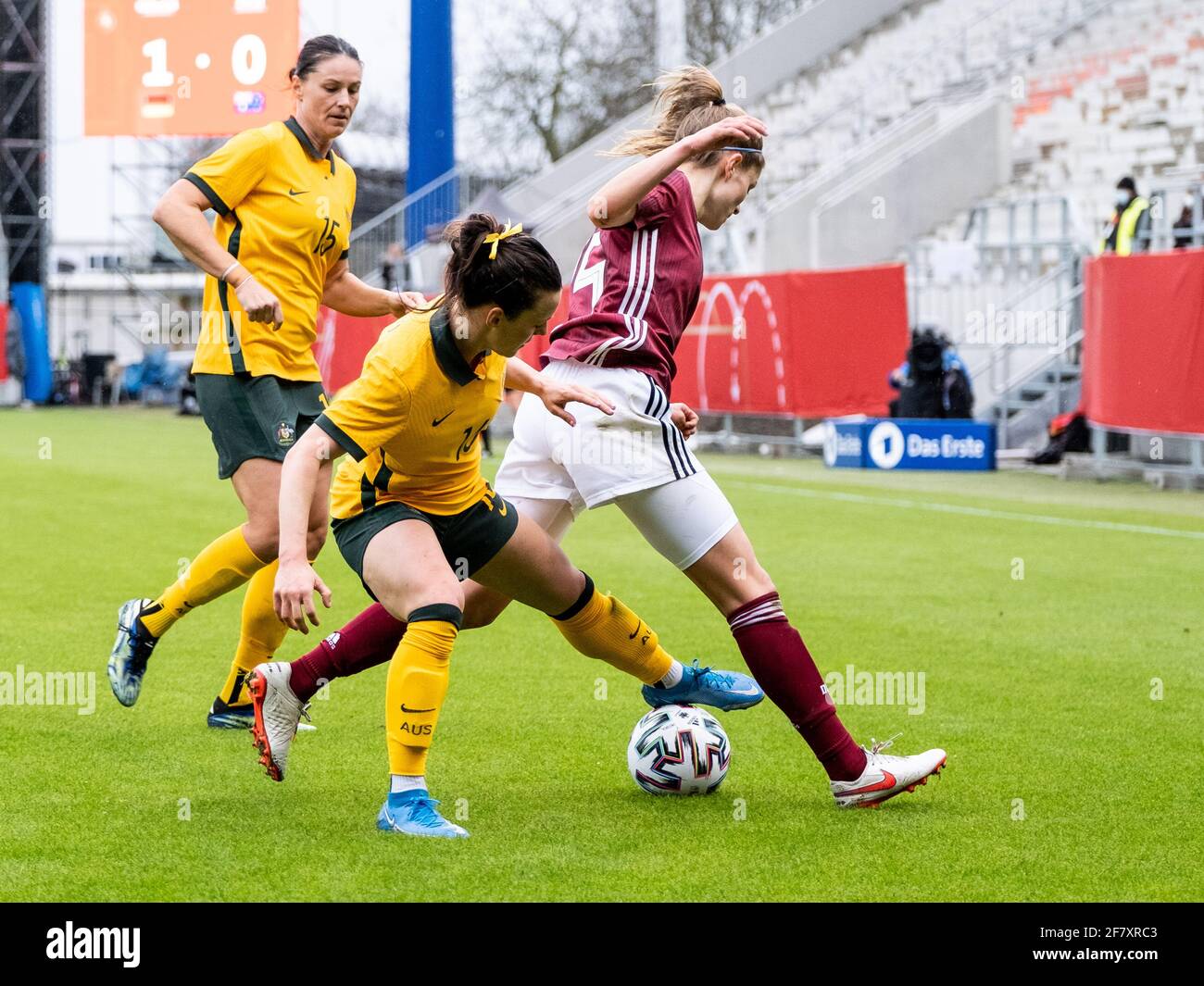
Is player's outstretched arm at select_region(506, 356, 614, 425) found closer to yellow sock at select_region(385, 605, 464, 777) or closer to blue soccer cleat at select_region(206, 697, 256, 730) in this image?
yellow sock at select_region(385, 605, 464, 777)

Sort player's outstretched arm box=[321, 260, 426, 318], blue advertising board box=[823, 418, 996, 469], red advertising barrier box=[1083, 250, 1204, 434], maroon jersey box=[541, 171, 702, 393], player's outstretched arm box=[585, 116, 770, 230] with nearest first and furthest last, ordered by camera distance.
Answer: player's outstretched arm box=[585, 116, 770, 230] < maroon jersey box=[541, 171, 702, 393] < player's outstretched arm box=[321, 260, 426, 318] < red advertising barrier box=[1083, 250, 1204, 434] < blue advertising board box=[823, 418, 996, 469]

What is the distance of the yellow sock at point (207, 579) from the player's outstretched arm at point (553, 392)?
4.74 feet

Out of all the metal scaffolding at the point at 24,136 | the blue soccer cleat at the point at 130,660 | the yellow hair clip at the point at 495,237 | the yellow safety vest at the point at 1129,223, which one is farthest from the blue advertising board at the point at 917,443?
the metal scaffolding at the point at 24,136

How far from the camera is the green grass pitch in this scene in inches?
170

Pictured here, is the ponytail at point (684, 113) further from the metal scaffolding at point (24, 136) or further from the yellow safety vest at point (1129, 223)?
the metal scaffolding at point (24, 136)

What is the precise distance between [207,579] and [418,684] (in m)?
1.67

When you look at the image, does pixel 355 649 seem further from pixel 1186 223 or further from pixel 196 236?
pixel 1186 223

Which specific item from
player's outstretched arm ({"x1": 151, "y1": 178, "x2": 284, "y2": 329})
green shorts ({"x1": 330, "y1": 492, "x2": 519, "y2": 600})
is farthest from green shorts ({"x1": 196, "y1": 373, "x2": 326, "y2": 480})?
green shorts ({"x1": 330, "y1": 492, "x2": 519, "y2": 600})

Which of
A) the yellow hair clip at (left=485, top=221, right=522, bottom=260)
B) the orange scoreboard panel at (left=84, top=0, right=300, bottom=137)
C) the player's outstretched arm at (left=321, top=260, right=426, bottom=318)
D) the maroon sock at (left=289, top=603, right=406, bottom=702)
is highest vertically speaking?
the orange scoreboard panel at (left=84, top=0, right=300, bottom=137)

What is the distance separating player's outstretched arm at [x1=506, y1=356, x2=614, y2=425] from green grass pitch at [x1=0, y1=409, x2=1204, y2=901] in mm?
1138

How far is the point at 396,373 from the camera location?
4.62 meters

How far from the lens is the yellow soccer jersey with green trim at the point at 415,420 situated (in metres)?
4.59

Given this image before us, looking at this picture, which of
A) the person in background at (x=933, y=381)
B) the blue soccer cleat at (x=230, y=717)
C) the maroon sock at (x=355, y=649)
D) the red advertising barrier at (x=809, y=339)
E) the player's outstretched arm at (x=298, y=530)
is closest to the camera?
the player's outstretched arm at (x=298, y=530)

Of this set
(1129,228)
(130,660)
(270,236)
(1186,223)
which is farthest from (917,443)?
(130,660)
